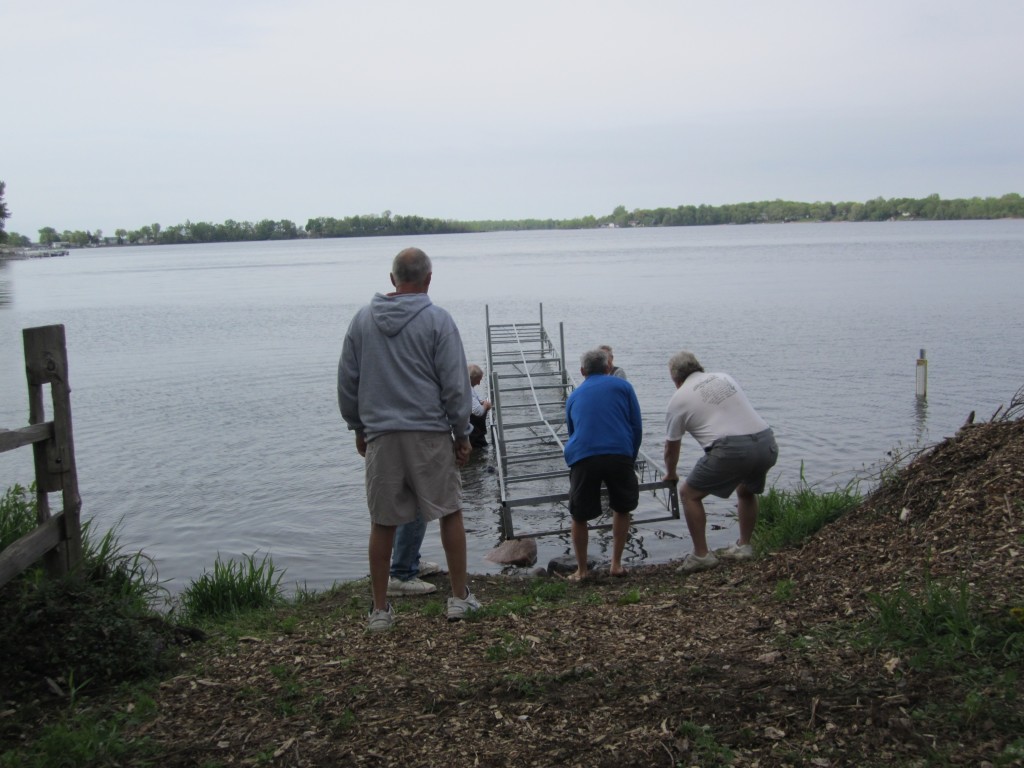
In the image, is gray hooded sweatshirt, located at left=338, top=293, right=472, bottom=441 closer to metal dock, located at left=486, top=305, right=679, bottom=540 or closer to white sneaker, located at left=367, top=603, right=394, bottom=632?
white sneaker, located at left=367, top=603, right=394, bottom=632

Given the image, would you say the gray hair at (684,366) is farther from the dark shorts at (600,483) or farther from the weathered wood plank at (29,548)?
the weathered wood plank at (29,548)

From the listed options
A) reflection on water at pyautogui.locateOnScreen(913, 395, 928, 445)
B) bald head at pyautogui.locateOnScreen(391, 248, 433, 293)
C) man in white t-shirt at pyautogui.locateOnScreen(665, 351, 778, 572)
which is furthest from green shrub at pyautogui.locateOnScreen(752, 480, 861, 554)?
reflection on water at pyautogui.locateOnScreen(913, 395, 928, 445)

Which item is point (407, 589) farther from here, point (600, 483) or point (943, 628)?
point (943, 628)

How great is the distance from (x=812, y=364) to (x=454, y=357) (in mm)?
18835

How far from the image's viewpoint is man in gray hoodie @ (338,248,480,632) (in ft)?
17.9

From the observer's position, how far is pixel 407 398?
A: 5426mm

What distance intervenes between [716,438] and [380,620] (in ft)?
10.2

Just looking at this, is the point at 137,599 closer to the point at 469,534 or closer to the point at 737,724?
the point at 737,724

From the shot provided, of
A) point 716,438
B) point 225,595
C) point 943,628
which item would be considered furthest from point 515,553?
point 943,628

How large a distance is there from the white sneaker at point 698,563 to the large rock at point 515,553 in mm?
2024

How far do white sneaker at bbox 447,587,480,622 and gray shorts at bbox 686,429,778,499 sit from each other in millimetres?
2399

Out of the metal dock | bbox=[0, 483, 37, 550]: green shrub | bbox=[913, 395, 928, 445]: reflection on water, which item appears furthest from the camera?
bbox=[913, 395, 928, 445]: reflection on water

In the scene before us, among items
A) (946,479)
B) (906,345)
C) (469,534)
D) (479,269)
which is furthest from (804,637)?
(479,269)

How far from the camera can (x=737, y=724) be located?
12.2 ft
